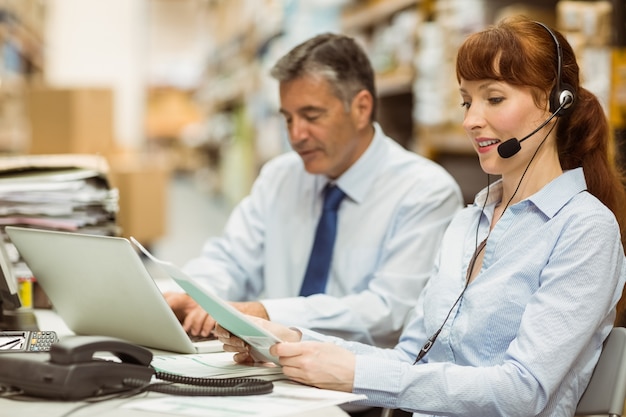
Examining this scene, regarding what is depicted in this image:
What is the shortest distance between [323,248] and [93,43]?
23.2 ft

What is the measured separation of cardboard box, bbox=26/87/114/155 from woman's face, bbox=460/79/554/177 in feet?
10.8

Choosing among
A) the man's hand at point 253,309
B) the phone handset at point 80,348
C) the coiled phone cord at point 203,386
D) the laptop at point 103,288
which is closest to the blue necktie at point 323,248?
the man's hand at point 253,309

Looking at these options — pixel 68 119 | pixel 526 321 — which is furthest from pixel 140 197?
pixel 526 321

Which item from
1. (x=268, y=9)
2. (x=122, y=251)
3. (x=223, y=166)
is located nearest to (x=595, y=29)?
(x=122, y=251)

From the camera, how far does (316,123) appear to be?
2414 millimetres

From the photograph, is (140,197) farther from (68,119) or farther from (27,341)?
(27,341)

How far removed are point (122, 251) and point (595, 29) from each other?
1.65m

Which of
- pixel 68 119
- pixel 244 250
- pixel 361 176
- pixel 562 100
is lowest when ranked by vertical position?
pixel 244 250

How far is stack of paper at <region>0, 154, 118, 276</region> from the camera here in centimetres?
240

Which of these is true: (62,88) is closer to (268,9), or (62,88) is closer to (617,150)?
(268,9)

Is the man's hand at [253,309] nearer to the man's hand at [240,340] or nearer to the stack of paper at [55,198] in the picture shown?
the man's hand at [240,340]

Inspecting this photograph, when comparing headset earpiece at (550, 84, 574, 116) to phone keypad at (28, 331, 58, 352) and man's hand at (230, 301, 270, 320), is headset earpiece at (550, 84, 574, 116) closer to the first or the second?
man's hand at (230, 301, 270, 320)

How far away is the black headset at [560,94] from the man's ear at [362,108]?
36.3 inches

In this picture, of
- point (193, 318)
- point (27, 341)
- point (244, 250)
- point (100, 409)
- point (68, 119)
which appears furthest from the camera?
point (68, 119)
